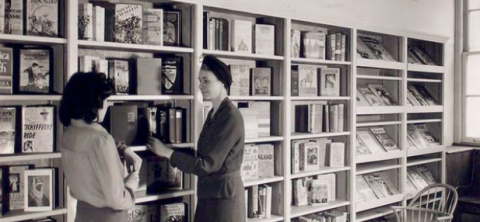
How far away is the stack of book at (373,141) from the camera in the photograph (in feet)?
16.3

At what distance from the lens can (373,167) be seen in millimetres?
5055

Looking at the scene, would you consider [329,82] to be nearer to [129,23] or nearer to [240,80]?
[240,80]

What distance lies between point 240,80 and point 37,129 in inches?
60.9

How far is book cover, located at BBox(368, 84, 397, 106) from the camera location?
518 cm

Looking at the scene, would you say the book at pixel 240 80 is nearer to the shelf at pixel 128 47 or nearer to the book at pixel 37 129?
the shelf at pixel 128 47

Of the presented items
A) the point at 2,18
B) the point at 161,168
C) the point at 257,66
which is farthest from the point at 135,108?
the point at 257,66

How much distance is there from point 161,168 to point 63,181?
0.67m

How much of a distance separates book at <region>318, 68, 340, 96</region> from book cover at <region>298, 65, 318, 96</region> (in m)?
0.08

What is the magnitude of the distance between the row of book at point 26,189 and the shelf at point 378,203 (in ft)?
9.66

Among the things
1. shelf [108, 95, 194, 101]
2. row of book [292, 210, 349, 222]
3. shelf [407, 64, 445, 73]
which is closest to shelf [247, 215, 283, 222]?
row of book [292, 210, 349, 222]

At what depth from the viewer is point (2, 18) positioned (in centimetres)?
266

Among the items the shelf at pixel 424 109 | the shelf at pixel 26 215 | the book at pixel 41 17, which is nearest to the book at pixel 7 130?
the shelf at pixel 26 215

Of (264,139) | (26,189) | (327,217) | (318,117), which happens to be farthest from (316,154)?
(26,189)

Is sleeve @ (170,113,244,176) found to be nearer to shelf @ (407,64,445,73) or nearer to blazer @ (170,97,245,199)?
blazer @ (170,97,245,199)
